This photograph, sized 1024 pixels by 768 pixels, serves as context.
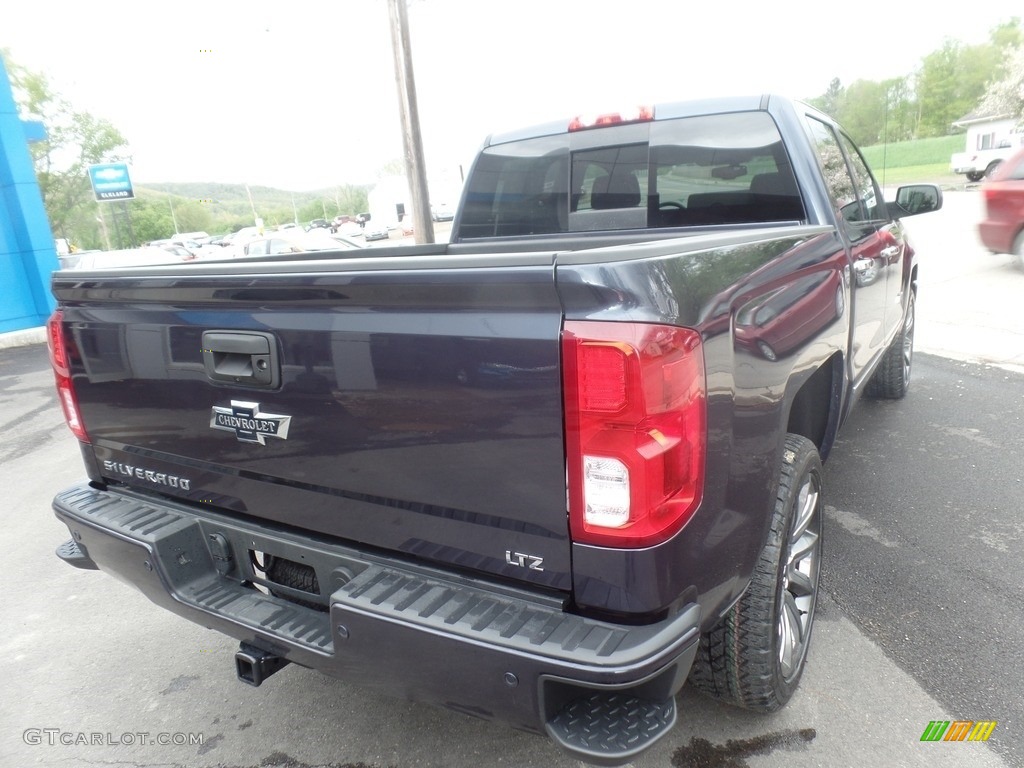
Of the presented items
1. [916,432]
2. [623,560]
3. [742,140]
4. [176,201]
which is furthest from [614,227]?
[176,201]

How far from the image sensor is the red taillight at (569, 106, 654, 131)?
334 cm

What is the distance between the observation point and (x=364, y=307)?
177 centimetres

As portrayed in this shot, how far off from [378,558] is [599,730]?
2.35ft

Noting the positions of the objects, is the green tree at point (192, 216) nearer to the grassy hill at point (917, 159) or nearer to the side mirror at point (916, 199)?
the grassy hill at point (917, 159)

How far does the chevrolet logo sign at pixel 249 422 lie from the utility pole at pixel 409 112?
10487mm

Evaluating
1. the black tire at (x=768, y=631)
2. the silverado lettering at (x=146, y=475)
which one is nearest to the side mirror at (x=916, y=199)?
the black tire at (x=768, y=631)

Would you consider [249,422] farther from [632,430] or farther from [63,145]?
[63,145]

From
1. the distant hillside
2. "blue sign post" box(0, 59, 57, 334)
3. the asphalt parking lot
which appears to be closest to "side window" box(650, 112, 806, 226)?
the asphalt parking lot

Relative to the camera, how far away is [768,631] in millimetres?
2072

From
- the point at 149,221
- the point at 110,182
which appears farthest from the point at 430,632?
the point at 149,221

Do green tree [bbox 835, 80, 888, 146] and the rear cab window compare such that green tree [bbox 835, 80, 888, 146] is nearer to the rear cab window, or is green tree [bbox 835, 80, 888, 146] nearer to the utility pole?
the utility pole

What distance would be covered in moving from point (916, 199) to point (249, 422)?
3.96 meters

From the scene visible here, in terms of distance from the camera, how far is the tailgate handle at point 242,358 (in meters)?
1.93

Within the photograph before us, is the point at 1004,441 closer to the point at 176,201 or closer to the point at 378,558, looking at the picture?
the point at 378,558
